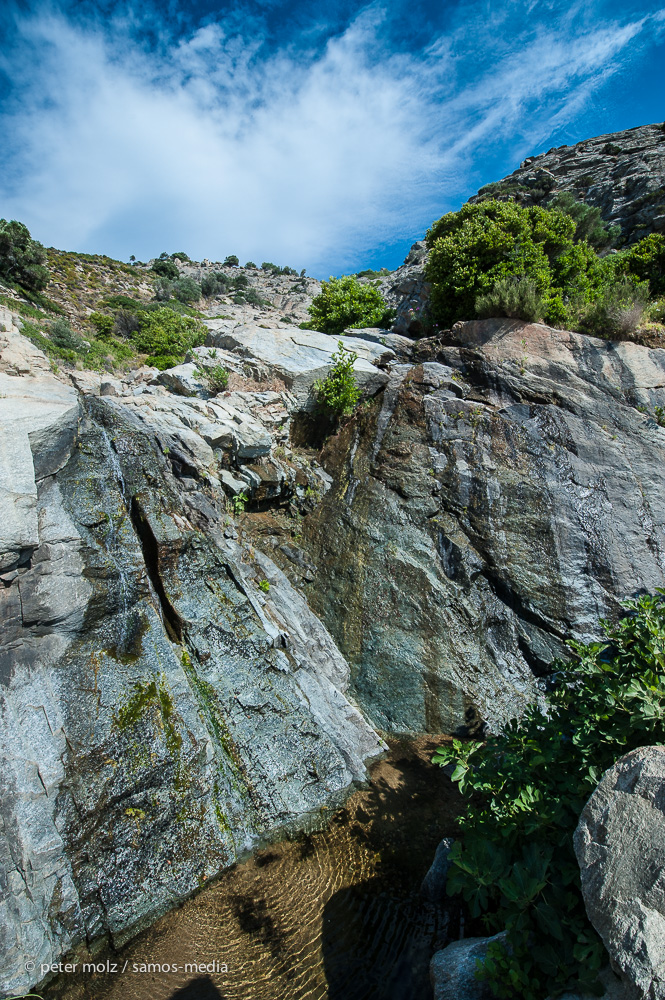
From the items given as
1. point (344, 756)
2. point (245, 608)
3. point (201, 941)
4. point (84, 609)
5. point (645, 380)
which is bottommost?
point (201, 941)

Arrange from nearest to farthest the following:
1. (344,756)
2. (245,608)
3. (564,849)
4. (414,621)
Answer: (564,849), (344,756), (245,608), (414,621)

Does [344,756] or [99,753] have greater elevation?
[99,753]

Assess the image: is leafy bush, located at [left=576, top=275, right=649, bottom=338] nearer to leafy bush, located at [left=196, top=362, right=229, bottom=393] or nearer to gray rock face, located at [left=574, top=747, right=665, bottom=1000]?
leafy bush, located at [left=196, top=362, right=229, bottom=393]

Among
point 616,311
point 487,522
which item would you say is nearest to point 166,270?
point 616,311

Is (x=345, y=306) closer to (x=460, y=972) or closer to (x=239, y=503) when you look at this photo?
(x=239, y=503)

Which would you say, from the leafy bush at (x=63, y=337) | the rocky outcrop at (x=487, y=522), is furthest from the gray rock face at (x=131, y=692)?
the leafy bush at (x=63, y=337)

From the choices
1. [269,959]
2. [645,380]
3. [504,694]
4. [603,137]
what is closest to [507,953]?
[269,959]

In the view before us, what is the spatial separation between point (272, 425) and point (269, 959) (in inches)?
414

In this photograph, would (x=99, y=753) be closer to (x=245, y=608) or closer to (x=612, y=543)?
→ (x=245, y=608)

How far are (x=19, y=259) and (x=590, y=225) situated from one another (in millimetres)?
37818

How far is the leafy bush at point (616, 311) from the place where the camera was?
44.2 ft

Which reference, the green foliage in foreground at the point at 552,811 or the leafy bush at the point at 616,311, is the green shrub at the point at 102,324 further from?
the green foliage in foreground at the point at 552,811

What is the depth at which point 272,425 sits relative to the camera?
12367mm

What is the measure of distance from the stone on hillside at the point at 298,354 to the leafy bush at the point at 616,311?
21.5 feet
